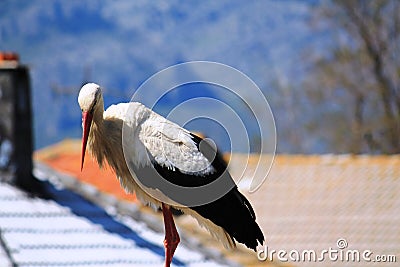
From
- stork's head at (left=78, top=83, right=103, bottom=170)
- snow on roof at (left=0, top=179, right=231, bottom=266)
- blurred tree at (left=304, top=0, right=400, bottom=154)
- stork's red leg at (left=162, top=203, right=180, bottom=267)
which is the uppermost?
stork's head at (left=78, top=83, right=103, bottom=170)

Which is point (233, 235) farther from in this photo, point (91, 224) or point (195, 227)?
point (195, 227)

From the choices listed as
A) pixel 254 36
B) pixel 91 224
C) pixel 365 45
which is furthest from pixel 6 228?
pixel 254 36

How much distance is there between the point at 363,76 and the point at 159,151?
57.7ft

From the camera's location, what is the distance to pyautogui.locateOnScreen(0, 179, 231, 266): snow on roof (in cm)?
554

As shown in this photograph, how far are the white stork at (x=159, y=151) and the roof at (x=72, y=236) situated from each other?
122cm

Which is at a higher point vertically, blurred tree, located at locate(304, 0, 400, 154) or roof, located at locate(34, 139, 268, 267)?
roof, located at locate(34, 139, 268, 267)

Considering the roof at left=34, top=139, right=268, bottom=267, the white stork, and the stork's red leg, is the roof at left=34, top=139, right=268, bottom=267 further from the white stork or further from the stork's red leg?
the stork's red leg

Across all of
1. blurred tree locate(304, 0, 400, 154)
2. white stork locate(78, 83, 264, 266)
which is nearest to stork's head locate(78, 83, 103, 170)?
white stork locate(78, 83, 264, 266)

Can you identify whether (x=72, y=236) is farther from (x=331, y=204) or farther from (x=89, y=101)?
(x=331, y=204)

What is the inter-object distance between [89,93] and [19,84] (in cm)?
366

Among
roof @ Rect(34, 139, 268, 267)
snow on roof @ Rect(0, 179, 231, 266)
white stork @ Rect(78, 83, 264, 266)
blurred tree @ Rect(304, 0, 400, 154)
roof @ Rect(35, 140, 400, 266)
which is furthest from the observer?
blurred tree @ Rect(304, 0, 400, 154)

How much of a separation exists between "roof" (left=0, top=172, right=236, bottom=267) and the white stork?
122cm

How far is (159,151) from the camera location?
4277 millimetres

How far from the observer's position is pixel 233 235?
445 centimetres
